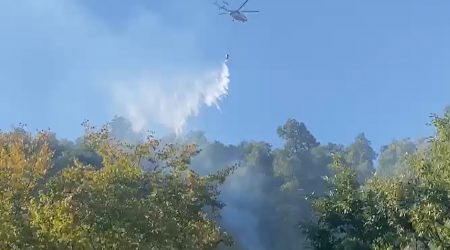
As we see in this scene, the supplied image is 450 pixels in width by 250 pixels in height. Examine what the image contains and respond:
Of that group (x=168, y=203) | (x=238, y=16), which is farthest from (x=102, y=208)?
(x=238, y=16)

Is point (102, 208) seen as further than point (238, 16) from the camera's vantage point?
No

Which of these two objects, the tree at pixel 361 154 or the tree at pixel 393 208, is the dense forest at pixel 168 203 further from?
the tree at pixel 361 154

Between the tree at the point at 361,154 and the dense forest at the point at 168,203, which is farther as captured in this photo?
the tree at the point at 361,154

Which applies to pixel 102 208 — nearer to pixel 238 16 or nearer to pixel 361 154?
pixel 238 16

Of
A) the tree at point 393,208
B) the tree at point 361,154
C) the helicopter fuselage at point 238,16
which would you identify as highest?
the tree at point 361,154

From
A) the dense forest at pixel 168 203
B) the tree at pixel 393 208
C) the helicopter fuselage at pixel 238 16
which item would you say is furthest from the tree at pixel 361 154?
the tree at pixel 393 208

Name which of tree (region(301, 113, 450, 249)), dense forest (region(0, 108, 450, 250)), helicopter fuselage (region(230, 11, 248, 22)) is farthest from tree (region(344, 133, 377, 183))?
tree (region(301, 113, 450, 249))

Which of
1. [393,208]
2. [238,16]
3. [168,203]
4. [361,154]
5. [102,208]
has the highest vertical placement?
[361,154]

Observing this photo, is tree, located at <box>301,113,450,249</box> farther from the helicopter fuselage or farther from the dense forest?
the helicopter fuselage

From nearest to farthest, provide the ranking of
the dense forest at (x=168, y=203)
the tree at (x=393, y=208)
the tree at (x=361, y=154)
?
1. the tree at (x=393, y=208)
2. the dense forest at (x=168, y=203)
3. the tree at (x=361, y=154)

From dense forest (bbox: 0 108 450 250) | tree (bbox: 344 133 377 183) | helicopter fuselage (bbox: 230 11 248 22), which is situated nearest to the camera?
dense forest (bbox: 0 108 450 250)

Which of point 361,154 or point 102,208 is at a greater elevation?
point 361,154

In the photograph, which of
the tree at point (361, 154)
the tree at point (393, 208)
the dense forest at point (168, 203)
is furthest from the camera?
the tree at point (361, 154)

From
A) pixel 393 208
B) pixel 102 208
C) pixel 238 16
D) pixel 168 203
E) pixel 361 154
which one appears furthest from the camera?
pixel 361 154
